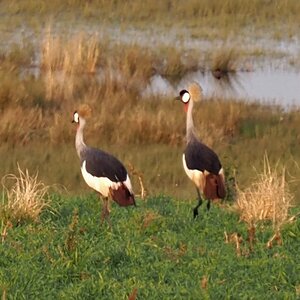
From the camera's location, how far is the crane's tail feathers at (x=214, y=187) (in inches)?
307

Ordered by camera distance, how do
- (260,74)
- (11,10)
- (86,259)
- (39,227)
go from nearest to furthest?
(86,259) < (39,227) < (260,74) < (11,10)

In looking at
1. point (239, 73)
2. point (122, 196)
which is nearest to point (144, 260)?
point (122, 196)

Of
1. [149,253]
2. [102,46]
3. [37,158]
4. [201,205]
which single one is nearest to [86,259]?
[149,253]

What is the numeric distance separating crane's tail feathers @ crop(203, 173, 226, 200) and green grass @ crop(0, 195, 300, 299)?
0.35 m

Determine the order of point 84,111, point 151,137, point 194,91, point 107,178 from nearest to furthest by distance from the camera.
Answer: point 107,178 < point 84,111 < point 194,91 < point 151,137

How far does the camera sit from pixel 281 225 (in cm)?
696

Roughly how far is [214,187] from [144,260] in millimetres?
1791

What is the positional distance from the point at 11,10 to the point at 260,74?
764cm

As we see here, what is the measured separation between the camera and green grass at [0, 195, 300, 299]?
5.60 m

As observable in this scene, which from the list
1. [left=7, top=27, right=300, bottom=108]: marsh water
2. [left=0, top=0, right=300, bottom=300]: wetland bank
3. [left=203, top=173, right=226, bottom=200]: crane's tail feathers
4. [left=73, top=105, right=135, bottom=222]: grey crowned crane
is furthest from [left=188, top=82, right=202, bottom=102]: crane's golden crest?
[left=7, top=27, right=300, bottom=108]: marsh water

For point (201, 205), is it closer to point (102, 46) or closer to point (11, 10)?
point (102, 46)

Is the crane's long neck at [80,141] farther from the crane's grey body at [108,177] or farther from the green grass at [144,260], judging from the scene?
the green grass at [144,260]

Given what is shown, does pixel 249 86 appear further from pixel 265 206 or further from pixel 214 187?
pixel 265 206

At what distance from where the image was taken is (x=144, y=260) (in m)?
6.18
